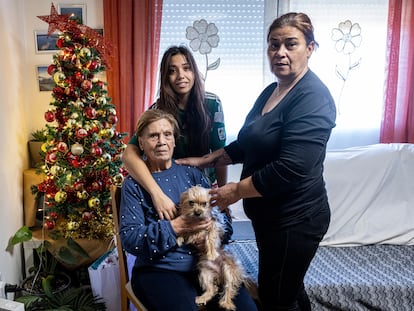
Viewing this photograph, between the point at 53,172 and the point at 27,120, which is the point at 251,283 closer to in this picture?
the point at 53,172

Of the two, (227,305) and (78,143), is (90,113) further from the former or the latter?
(227,305)

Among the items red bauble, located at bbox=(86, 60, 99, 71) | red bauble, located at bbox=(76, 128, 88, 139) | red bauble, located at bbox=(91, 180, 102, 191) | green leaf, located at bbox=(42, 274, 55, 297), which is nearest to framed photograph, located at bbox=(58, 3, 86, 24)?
red bauble, located at bbox=(86, 60, 99, 71)

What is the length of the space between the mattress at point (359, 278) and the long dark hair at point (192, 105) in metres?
0.66

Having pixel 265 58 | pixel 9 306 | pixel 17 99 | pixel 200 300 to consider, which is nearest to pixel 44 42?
pixel 17 99

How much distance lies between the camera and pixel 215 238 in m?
1.43

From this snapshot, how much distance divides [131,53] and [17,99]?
836mm

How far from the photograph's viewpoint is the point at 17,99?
98.6 inches

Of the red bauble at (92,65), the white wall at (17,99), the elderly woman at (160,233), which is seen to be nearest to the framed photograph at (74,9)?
the white wall at (17,99)

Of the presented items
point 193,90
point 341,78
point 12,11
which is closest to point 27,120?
point 12,11

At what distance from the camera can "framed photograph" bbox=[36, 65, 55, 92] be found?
2748 mm

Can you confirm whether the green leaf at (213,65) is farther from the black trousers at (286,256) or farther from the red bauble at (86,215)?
the black trousers at (286,256)

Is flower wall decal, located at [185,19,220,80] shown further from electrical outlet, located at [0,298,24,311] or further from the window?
electrical outlet, located at [0,298,24,311]

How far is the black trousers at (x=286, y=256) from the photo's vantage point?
1.29m

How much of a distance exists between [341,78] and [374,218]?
124 centimetres
